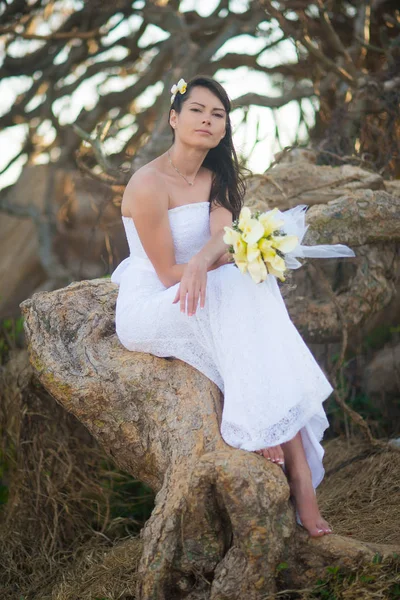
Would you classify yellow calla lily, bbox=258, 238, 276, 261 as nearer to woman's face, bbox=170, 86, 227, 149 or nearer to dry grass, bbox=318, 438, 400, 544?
woman's face, bbox=170, 86, 227, 149

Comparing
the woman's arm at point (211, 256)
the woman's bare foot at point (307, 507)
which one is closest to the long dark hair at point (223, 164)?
the woman's arm at point (211, 256)

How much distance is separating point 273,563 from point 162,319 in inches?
43.5

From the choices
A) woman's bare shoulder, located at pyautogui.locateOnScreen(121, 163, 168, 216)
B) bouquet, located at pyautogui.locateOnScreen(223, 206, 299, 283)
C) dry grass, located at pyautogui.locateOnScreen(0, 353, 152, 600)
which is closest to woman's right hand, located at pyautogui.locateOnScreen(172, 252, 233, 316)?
bouquet, located at pyautogui.locateOnScreen(223, 206, 299, 283)

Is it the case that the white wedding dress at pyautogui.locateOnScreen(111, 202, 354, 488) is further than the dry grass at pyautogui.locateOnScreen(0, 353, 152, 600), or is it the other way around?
the dry grass at pyautogui.locateOnScreen(0, 353, 152, 600)

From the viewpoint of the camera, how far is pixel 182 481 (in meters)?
2.80

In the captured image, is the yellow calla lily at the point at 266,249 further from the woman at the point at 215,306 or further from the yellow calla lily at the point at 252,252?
the woman at the point at 215,306

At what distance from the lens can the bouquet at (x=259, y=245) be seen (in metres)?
2.81

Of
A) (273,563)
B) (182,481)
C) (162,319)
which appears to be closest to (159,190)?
(162,319)

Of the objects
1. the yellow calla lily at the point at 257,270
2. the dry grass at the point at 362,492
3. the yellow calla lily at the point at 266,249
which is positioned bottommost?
the dry grass at the point at 362,492

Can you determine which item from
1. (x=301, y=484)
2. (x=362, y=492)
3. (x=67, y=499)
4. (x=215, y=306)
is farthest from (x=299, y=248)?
(x=67, y=499)

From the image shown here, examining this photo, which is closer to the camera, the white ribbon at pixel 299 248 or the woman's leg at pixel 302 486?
the woman's leg at pixel 302 486

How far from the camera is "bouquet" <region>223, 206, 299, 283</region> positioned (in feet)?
9.22

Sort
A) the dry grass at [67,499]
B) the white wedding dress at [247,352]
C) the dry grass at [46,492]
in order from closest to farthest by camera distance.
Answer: the white wedding dress at [247,352], the dry grass at [67,499], the dry grass at [46,492]

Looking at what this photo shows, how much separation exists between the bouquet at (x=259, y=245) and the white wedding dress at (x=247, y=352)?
105mm
